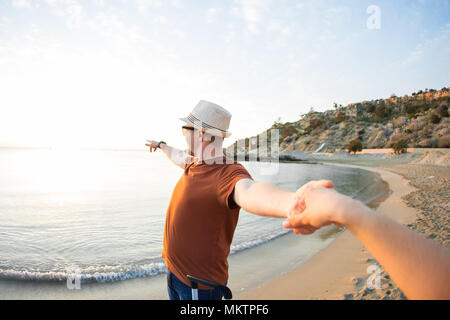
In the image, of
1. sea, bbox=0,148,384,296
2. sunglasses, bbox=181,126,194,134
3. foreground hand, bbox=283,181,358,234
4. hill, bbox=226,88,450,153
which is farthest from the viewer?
hill, bbox=226,88,450,153

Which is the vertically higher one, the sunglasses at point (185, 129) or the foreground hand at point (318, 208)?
the sunglasses at point (185, 129)

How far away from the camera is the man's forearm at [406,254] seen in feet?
2.01

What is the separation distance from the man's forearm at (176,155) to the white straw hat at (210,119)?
0.81 metres

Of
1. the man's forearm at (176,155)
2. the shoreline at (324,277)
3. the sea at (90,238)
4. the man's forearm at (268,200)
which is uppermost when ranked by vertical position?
the man's forearm at (176,155)

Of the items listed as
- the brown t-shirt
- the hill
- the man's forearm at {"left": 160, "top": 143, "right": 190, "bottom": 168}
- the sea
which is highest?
the hill

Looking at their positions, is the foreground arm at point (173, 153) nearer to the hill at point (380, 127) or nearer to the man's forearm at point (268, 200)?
the man's forearm at point (268, 200)

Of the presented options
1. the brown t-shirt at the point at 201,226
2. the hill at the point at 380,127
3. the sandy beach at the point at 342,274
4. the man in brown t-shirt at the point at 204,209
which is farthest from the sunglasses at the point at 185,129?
the hill at the point at 380,127

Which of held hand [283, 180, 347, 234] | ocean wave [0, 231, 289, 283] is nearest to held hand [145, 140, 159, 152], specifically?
held hand [283, 180, 347, 234]

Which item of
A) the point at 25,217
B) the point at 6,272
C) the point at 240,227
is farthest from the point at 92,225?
the point at 240,227

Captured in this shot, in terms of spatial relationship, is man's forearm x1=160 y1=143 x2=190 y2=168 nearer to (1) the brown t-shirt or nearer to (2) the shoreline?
(1) the brown t-shirt

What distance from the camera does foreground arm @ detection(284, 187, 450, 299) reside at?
614 mm

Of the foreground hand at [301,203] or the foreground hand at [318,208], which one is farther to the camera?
the foreground hand at [301,203]

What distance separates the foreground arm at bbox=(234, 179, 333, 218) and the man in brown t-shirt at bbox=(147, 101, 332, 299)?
15 cm

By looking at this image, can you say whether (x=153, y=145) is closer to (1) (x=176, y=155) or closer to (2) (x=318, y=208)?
(1) (x=176, y=155)
